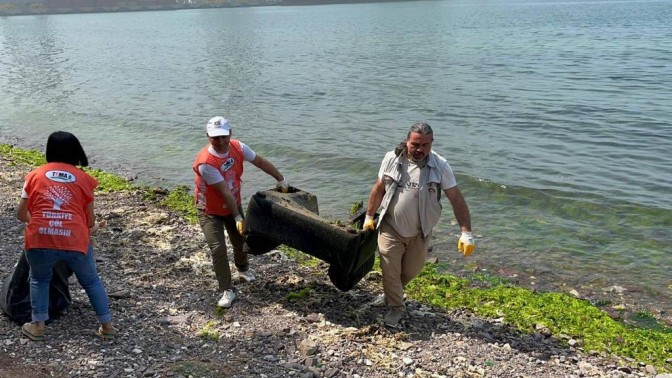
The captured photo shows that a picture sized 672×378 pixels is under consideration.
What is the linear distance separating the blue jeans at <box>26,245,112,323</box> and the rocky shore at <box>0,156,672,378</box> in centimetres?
31

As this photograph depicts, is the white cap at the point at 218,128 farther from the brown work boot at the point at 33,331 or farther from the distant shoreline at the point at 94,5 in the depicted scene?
the distant shoreline at the point at 94,5

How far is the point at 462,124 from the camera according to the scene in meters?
20.4

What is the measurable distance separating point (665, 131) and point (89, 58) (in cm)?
4096

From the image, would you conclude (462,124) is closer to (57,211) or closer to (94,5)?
(57,211)

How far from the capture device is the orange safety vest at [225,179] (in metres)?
6.88

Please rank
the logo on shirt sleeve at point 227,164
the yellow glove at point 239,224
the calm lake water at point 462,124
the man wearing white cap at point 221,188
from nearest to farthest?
the man wearing white cap at point 221,188
the logo on shirt sleeve at point 227,164
the yellow glove at point 239,224
the calm lake water at point 462,124

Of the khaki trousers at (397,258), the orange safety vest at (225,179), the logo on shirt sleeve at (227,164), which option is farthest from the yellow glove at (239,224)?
the khaki trousers at (397,258)

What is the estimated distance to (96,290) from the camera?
598 centimetres

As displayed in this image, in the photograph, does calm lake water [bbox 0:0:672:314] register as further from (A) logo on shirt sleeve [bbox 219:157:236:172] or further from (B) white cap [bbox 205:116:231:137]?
(B) white cap [bbox 205:116:231:137]

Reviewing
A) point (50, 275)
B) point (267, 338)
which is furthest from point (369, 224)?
point (50, 275)

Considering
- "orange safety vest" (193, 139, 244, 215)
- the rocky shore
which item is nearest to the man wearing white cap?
"orange safety vest" (193, 139, 244, 215)

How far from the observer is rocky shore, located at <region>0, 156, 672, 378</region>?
Result: 19.3ft

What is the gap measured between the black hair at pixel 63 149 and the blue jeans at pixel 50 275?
817mm

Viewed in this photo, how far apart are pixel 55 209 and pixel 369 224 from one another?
3061mm
